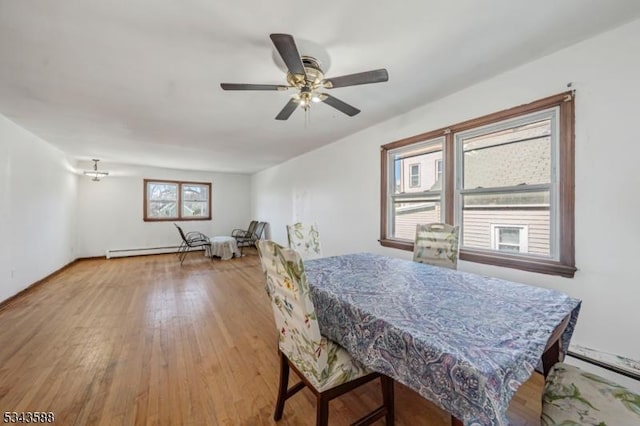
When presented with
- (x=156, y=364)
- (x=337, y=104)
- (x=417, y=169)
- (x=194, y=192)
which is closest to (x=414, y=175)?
(x=417, y=169)

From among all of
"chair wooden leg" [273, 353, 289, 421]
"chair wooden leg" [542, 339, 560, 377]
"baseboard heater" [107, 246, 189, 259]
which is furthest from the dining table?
"baseboard heater" [107, 246, 189, 259]

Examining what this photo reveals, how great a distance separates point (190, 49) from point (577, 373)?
2859 millimetres

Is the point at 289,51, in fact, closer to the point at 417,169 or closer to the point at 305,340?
the point at 305,340

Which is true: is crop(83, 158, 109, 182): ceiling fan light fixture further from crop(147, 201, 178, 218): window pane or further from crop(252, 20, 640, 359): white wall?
crop(252, 20, 640, 359): white wall

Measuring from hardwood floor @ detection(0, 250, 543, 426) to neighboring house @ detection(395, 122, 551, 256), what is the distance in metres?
1.09

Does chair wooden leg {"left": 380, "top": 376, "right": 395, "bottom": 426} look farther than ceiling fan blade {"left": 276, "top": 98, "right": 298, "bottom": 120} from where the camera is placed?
No

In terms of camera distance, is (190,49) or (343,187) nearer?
(190,49)

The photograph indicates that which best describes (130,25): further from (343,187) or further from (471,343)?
(343,187)

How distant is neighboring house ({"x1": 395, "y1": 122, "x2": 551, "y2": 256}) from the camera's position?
1991 mm

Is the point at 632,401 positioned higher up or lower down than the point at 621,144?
lower down

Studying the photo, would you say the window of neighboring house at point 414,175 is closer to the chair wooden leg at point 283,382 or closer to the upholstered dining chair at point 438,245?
the upholstered dining chair at point 438,245

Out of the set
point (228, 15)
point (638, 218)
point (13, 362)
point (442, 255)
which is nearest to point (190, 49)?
point (228, 15)

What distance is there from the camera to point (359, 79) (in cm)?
157

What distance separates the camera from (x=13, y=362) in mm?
1974
